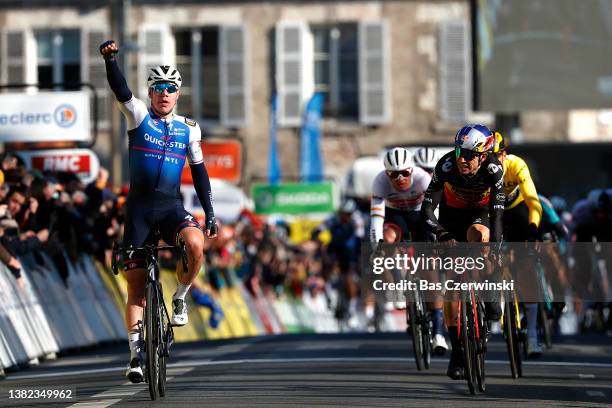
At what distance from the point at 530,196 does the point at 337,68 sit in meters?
28.0

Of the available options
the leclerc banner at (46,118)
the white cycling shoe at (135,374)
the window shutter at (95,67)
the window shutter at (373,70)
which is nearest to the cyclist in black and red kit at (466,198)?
the white cycling shoe at (135,374)

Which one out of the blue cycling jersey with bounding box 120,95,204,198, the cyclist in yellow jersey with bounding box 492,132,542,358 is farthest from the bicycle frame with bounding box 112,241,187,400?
the cyclist in yellow jersey with bounding box 492,132,542,358

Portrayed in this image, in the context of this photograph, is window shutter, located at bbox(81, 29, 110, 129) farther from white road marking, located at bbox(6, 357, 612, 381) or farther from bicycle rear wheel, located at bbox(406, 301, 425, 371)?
bicycle rear wheel, located at bbox(406, 301, 425, 371)

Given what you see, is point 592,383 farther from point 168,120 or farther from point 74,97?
point 74,97

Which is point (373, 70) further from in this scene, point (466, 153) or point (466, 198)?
point (466, 153)

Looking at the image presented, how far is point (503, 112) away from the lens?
120ft

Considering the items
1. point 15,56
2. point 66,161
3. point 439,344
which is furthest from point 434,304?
point 15,56

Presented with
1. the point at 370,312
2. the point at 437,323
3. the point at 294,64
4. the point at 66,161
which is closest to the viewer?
the point at 437,323

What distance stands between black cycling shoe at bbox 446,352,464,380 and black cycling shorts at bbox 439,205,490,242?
34.0 inches

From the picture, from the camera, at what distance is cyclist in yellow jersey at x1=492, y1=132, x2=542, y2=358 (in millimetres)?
15898

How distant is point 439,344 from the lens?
16141 millimetres

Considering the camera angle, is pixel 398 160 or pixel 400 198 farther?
pixel 400 198

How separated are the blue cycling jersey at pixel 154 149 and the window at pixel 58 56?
30.9 metres

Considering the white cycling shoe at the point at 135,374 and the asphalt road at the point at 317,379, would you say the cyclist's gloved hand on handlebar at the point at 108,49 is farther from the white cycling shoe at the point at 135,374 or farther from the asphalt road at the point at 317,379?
the asphalt road at the point at 317,379
